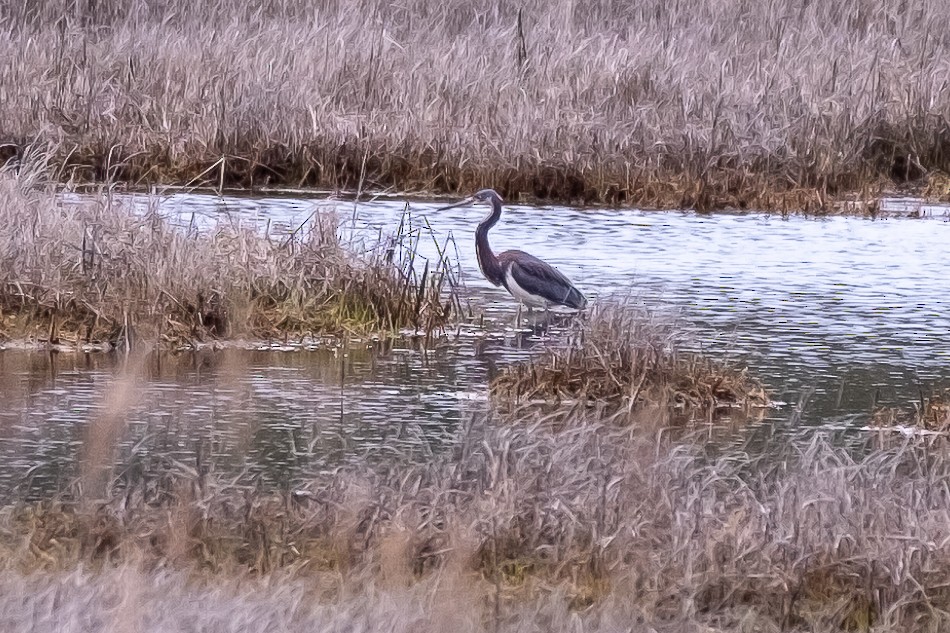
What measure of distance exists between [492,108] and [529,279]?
4.82 metres

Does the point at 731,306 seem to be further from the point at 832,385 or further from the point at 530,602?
the point at 530,602

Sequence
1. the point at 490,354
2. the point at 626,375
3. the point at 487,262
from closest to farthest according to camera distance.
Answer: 1. the point at 626,375
2. the point at 490,354
3. the point at 487,262

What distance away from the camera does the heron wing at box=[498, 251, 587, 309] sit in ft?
29.2

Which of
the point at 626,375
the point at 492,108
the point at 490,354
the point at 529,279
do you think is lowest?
the point at 490,354

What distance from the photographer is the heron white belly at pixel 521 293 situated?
9047 mm

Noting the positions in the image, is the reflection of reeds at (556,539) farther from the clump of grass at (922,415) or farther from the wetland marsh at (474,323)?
the clump of grass at (922,415)

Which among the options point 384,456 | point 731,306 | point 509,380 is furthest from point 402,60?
point 384,456

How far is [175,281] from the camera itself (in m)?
8.28

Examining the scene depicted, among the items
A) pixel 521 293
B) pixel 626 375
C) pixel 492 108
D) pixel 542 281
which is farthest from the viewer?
pixel 492 108

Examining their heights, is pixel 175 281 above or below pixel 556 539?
above

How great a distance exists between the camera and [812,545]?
16.4ft

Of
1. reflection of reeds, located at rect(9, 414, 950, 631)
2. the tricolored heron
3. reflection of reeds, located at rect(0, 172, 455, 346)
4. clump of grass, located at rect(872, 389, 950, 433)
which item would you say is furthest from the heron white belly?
reflection of reeds, located at rect(9, 414, 950, 631)

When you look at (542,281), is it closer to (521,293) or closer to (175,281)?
(521,293)

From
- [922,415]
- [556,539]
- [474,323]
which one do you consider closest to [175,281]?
[474,323]
